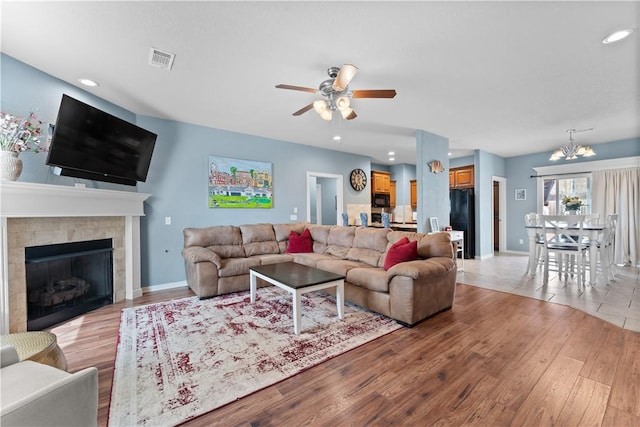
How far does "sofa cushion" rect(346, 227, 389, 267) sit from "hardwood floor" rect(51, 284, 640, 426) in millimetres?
1153

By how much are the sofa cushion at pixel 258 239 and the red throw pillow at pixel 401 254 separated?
7.16ft

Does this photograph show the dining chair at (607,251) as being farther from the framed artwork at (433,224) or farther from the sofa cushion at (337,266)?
the sofa cushion at (337,266)

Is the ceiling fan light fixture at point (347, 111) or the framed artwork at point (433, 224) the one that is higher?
the ceiling fan light fixture at point (347, 111)

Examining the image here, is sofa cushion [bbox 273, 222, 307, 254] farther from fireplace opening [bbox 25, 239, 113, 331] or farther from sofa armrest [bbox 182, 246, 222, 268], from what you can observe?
fireplace opening [bbox 25, 239, 113, 331]

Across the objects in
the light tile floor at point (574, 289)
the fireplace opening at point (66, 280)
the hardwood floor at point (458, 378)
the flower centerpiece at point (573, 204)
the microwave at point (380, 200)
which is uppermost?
the microwave at point (380, 200)

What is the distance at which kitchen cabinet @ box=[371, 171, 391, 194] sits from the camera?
786 cm

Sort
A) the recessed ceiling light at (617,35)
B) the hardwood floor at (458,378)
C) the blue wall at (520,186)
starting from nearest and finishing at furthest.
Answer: the hardwood floor at (458,378), the recessed ceiling light at (617,35), the blue wall at (520,186)

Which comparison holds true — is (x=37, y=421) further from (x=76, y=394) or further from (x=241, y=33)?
(x=241, y=33)

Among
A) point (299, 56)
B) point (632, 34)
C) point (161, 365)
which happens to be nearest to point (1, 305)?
point (161, 365)

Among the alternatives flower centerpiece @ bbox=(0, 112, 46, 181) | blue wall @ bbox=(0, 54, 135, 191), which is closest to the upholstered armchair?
flower centerpiece @ bbox=(0, 112, 46, 181)

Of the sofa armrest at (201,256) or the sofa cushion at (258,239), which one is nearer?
the sofa armrest at (201,256)

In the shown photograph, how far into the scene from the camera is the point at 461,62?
257cm

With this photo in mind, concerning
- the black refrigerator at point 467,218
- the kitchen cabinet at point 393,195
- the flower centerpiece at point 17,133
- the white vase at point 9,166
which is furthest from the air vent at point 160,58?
the kitchen cabinet at point 393,195

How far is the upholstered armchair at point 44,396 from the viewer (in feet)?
2.79
